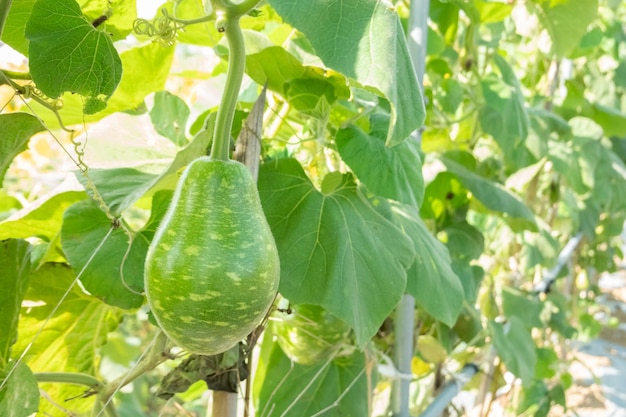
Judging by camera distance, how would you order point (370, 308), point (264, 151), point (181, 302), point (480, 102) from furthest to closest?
point (480, 102) → point (264, 151) → point (370, 308) → point (181, 302)

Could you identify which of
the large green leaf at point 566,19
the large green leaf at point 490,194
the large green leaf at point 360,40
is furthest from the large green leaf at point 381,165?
the large green leaf at point 566,19

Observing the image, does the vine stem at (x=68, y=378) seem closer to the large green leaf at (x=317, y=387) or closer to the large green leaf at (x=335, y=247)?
the large green leaf at (x=335, y=247)

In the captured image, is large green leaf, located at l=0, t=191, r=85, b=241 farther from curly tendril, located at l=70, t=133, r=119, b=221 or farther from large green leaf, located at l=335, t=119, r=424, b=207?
large green leaf, located at l=335, t=119, r=424, b=207

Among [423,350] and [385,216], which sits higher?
[385,216]

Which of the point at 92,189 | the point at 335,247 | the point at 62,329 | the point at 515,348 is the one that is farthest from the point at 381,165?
the point at 515,348

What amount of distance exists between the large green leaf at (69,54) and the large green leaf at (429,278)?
0.53 m

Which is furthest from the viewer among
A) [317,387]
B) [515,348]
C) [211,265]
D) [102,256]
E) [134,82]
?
[515,348]

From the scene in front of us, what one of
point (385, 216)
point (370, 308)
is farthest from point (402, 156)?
point (370, 308)

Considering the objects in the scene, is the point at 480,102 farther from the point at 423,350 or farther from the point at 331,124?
the point at 331,124

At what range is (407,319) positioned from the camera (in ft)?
4.06

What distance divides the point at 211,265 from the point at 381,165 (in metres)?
0.43

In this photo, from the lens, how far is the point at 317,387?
1172mm

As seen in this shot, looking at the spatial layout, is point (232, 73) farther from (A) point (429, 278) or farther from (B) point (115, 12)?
(A) point (429, 278)

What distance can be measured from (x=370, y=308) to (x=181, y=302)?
370 mm
